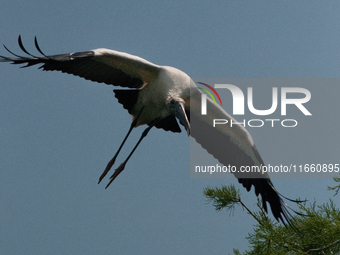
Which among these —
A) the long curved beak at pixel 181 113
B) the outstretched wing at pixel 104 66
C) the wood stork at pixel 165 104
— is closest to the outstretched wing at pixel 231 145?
the wood stork at pixel 165 104

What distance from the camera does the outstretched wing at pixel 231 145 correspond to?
15.7 ft

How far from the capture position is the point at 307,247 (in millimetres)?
3566

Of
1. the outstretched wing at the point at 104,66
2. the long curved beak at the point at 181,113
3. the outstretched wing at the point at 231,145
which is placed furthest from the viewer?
the outstretched wing at the point at 231,145

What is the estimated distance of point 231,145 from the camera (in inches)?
198

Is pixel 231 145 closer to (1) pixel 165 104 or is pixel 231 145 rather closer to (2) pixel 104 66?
(1) pixel 165 104

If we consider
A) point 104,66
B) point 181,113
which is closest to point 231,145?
point 181,113

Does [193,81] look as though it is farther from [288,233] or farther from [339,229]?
[339,229]

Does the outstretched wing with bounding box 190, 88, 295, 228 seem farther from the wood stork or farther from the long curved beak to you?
the long curved beak

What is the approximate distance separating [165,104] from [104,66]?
83 centimetres

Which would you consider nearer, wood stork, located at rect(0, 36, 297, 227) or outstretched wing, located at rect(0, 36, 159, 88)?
outstretched wing, located at rect(0, 36, 159, 88)

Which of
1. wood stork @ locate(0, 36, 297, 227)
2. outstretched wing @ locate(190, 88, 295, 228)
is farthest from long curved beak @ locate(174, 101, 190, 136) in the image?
outstretched wing @ locate(190, 88, 295, 228)

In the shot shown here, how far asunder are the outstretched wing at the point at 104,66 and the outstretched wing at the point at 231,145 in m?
0.67

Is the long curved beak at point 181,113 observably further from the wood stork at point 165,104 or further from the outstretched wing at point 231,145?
the outstretched wing at point 231,145

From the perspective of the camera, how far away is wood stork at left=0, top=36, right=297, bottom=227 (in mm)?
4320
